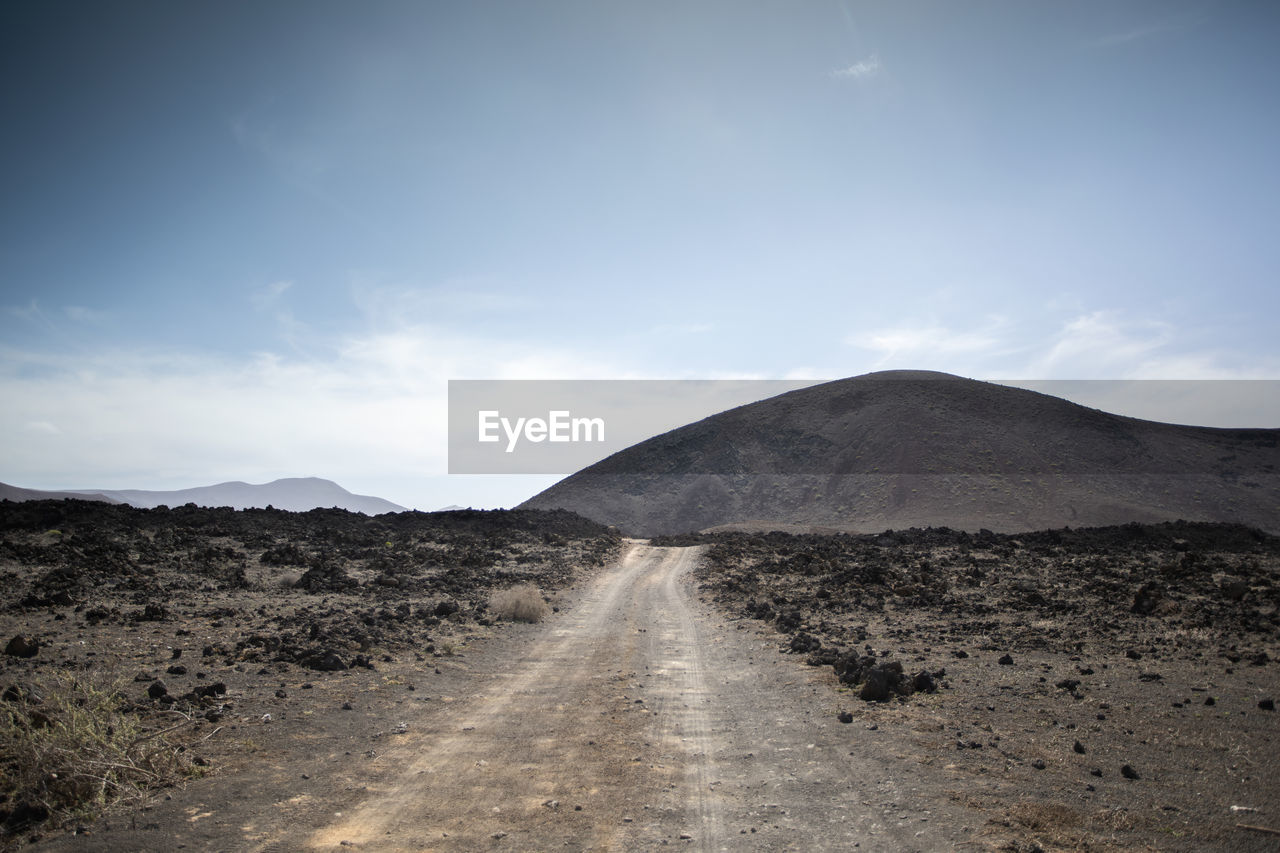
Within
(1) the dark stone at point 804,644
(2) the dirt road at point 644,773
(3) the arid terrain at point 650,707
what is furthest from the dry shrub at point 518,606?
(1) the dark stone at point 804,644

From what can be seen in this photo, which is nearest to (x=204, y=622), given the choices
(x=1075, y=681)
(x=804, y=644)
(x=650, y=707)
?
(x=650, y=707)

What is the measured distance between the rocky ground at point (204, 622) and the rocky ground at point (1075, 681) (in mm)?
7298

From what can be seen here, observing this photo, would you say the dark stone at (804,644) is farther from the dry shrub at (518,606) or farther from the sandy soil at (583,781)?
the dry shrub at (518,606)

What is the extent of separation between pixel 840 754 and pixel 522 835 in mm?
3612

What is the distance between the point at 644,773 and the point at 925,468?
7425 cm

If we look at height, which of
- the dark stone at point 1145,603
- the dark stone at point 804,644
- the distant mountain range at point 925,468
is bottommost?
the dark stone at point 804,644

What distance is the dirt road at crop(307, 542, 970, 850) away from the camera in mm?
5160

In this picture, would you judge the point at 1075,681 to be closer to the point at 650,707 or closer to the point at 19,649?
the point at 650,707

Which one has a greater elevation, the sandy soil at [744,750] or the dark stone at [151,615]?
the dark stone at [151,615]

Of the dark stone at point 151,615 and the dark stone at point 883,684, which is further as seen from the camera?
the dark stone at point 151,615

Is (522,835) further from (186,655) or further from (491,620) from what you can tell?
(491,620)

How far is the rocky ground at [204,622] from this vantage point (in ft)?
21.5

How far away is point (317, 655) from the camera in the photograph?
35.9 feet

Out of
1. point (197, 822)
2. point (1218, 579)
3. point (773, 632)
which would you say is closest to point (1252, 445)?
point (1218, 579)
